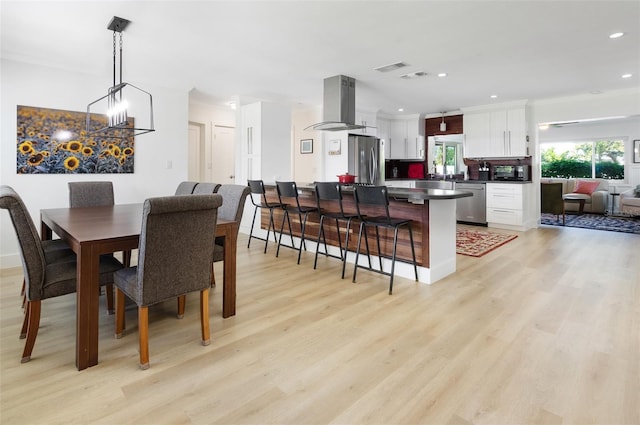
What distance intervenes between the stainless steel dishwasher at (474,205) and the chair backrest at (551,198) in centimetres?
126

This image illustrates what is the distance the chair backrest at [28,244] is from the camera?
6.01ft

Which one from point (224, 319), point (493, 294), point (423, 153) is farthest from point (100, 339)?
point (423, 153)

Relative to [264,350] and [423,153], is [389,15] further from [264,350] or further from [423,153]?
[423,153]

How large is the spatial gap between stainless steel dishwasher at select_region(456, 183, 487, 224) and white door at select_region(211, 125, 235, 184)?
4.58 m

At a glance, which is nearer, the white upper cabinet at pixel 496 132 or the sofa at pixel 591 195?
the white upper cabinet at pixel 496 132

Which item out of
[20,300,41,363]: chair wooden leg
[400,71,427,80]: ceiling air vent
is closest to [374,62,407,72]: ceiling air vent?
[400,71,427,80]: ceiling air vent

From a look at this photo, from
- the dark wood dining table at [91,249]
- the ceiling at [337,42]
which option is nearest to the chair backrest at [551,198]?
the ceiling at [337,42]

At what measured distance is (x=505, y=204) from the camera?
21.5ft

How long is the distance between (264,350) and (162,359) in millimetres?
564

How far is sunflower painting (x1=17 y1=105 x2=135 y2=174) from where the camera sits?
13.3ft

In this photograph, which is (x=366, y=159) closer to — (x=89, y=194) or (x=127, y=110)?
(x=127, y=110)

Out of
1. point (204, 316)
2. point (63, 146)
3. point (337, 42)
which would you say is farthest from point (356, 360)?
point (63, 146)

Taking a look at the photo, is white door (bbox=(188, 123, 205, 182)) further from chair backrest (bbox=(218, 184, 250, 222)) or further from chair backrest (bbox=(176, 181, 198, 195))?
chair backrest (bbox=(218, 184, 250, 222))

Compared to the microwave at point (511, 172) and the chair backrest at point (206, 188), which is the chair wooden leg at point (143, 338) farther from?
the microwave at point (511, 172)
